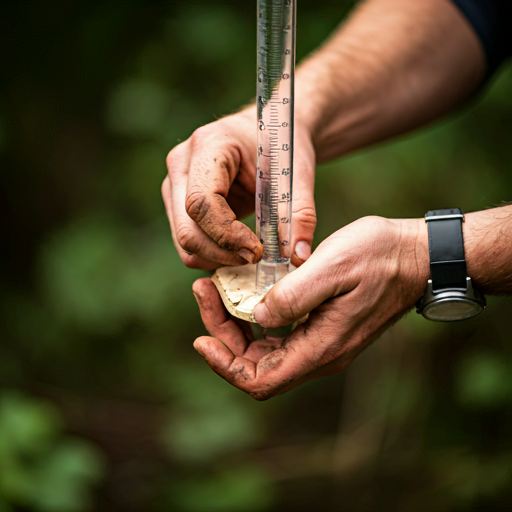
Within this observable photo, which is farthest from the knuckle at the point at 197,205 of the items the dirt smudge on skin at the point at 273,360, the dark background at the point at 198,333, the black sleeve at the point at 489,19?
the dark background at the point at 198,333

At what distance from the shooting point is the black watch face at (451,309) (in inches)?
51.1

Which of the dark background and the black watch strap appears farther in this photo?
the dark background

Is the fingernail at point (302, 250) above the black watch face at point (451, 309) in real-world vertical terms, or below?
above

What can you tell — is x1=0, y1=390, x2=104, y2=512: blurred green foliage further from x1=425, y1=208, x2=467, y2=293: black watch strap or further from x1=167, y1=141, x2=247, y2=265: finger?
x1=425, y1=208, x2=467, y2=293: black watch strap

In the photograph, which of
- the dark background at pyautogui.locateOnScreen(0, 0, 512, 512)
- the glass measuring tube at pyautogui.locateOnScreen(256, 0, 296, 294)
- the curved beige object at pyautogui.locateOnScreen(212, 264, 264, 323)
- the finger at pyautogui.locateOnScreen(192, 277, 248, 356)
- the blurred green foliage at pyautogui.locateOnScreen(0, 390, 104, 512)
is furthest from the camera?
the dark background at pyautogui.locateOnScreen(0, 0, 512, 512)

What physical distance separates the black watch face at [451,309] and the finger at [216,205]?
0.46m

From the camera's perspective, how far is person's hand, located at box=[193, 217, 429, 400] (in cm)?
120

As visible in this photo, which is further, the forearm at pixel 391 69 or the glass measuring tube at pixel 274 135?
the forearm at pixel 391 69

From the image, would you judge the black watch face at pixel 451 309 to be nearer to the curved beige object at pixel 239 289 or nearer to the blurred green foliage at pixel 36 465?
the curved beige object at pixel 239 289

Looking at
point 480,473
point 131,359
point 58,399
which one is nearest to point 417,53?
point 480,473

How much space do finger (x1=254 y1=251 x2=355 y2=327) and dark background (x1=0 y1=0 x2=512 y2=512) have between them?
5.12 feet

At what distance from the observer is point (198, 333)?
3.22m

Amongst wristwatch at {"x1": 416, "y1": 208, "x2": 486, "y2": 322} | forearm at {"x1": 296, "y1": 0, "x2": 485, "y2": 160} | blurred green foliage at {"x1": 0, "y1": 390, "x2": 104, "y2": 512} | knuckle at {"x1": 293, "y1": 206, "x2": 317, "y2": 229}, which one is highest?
forearm at {"x1": 296, "y1": 0, "x2": 485, "y2": 160}

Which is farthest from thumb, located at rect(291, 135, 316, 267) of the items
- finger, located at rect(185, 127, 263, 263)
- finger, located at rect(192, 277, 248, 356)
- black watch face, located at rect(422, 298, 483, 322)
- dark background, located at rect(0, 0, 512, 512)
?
dark background, located at rect(0, 0, 512, 512)
